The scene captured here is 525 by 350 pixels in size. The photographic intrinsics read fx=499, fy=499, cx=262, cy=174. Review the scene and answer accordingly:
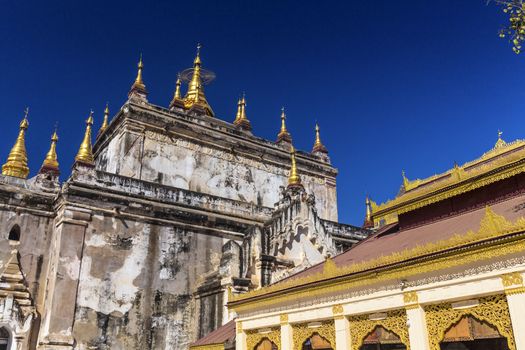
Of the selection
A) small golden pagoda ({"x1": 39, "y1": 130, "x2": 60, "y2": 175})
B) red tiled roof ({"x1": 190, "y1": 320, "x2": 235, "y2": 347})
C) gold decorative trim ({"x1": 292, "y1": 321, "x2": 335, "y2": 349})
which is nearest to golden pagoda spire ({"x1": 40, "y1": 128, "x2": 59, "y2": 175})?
small golden pagoda ({"x1": 39, "y1": 130, "x2": 60, "y2": 175})

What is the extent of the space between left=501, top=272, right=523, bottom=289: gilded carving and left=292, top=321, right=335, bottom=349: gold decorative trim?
3.60 m

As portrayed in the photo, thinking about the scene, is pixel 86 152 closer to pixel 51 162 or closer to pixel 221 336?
pixel 51 162

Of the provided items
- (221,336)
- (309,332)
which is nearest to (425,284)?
(309,332)

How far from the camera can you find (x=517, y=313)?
21.9ft

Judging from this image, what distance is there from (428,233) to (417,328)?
2587mm

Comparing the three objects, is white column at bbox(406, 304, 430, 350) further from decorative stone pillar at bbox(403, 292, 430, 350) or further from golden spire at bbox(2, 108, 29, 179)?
golden spire at bbox(2, 108, 29, 179)

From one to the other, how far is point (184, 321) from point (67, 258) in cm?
491

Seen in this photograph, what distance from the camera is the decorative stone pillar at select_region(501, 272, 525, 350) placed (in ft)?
21.6

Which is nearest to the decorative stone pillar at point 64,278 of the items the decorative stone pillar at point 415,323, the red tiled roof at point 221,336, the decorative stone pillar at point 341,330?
the red tiled roof at point 221,336

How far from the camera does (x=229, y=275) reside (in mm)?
17719

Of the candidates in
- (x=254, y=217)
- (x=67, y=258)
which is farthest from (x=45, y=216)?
(x=254, y=217)

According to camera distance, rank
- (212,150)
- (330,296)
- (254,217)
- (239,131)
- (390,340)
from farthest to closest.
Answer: (239,131)
(212,150)
(254,217)
(330,296)
(390,340)

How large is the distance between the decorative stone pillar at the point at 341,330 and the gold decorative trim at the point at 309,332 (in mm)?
180

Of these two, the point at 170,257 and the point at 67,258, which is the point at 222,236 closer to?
the point at 170,257
